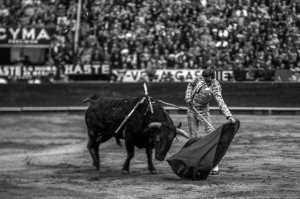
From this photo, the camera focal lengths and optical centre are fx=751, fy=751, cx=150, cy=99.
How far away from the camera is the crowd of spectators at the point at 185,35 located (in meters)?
21.1

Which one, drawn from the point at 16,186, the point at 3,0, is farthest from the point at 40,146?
the point at 3,0

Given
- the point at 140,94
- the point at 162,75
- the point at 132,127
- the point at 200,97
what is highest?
the point at 200,97

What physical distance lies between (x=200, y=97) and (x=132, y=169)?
1.86 meters

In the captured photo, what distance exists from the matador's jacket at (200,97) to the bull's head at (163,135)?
19.0 inches

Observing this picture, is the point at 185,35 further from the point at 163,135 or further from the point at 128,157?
the point at 163,135

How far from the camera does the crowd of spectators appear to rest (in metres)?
21.1

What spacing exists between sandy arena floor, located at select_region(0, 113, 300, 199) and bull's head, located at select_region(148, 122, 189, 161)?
1.50ft

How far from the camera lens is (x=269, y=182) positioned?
33.7 ft

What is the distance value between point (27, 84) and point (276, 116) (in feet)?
25.6

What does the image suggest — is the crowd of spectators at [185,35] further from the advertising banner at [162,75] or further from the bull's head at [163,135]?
the bull's head at [163,135]

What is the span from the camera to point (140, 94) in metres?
22.7

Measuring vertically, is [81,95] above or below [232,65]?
below

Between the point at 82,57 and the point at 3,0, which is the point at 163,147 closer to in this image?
the point at 82,57

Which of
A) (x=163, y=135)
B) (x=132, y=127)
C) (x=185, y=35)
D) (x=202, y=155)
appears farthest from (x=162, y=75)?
(x=202, y=155)
